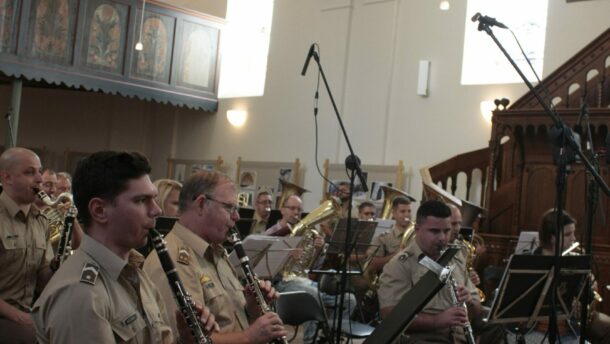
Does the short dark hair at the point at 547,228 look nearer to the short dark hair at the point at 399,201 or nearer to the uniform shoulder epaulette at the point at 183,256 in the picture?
the short dark hair at the point at 399,201

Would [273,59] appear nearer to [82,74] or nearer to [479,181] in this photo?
[82,74]

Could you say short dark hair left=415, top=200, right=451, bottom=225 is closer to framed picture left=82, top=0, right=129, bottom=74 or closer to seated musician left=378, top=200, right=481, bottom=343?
seated musician left=378, top=200, right=481, bottom=343

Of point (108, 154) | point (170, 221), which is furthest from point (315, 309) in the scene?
point (108, 154)

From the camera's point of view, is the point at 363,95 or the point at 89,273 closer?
the point at 89,273

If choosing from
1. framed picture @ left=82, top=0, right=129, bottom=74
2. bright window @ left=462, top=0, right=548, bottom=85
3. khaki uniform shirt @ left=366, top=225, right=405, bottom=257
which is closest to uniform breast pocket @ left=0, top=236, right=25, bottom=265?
khaki uniform shirt @ left=366, top=225, right=405, bottom=257

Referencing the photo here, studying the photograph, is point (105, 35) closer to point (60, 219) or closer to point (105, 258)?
point (60, 219)

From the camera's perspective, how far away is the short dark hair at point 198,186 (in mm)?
3707

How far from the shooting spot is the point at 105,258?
2.55 m

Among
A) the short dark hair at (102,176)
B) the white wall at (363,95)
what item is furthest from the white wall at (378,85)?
the short dark hair at (102,176)

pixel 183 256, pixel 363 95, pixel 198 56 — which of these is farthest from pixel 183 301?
pixel 198 56

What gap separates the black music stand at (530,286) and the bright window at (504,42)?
6.55m

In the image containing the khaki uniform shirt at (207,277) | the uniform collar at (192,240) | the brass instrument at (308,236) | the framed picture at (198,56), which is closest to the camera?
the khaki uniform shirt at (207,277)

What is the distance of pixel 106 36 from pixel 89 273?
Result: 11.9 meters

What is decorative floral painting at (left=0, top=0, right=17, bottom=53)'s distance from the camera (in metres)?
12.5
